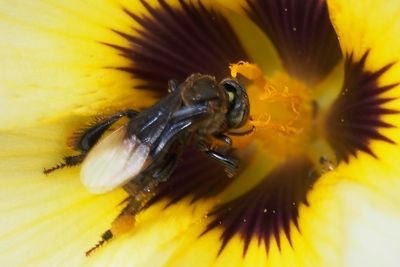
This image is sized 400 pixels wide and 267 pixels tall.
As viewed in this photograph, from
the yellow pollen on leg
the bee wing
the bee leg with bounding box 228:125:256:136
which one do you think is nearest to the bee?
the bee wing

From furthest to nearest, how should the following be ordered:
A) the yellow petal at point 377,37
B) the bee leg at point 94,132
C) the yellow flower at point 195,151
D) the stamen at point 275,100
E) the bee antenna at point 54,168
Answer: the stamen at point 275,100 < the bee antenna at point 54,168 < the bee leg at point 94,132 < the yellow flower at point 195,151 < the yellow petal at point 377,37

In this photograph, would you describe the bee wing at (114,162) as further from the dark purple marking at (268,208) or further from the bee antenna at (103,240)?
the dark purple marking at (268,208)

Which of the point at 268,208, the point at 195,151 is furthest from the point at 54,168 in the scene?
the point at 268,208

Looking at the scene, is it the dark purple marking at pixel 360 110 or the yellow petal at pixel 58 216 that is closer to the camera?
the dark purple marking at pixel 360 110

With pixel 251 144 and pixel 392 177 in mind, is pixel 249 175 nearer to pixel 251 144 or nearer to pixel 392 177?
pixel 251 144

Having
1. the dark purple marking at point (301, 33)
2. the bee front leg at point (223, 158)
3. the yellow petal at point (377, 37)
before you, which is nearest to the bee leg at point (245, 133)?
the bee front leg at point (223, 158)

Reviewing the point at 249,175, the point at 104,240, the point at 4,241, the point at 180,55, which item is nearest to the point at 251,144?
the point at 249,175

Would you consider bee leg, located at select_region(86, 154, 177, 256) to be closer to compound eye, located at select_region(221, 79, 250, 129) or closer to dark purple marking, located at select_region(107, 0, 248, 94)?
compound eye, located at select_region(221, 79, 250, 129)
